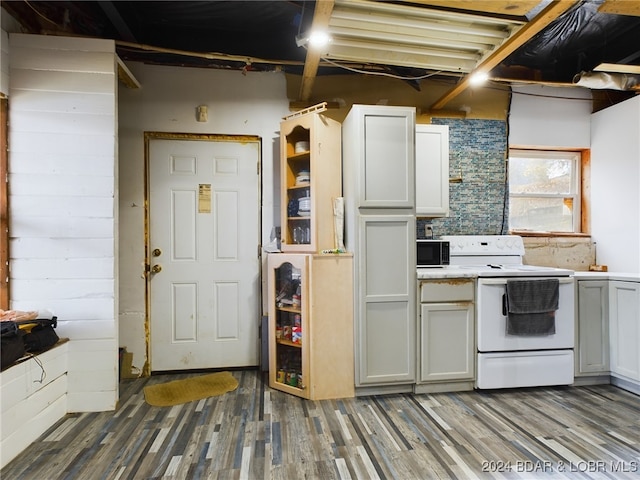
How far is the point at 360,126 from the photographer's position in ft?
7.82

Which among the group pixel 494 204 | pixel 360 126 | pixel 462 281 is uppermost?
pixel 360 126

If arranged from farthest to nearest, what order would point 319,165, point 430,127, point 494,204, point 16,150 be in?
1. point 494,204
2. point 430,127
3. point 319,165
4. point 16,150

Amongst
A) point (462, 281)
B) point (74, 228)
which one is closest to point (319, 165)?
point (462, 281)

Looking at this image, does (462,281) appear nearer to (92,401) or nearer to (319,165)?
(319,165)

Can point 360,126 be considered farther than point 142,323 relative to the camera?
No

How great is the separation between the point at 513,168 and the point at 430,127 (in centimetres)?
115

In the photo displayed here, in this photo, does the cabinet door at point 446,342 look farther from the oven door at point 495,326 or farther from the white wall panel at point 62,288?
the white wall panel at point 62,288

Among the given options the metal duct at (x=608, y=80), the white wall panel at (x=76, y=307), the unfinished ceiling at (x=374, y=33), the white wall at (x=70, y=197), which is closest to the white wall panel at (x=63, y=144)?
the white wall at (x=70, y=197)

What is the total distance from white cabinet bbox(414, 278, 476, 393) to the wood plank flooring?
0.53ft

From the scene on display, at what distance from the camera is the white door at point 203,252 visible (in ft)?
9.39

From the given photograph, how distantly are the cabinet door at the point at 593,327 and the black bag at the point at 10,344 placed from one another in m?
3.83

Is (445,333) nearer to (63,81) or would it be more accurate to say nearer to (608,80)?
(608,80)

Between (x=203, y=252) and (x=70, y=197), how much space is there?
1.05 m

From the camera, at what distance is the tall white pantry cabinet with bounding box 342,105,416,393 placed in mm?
2398
